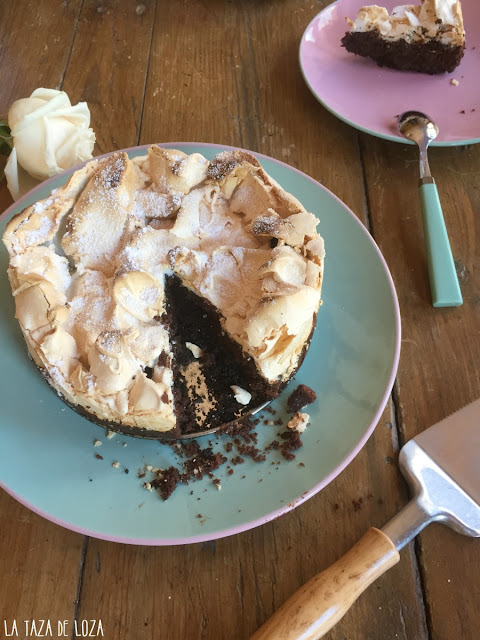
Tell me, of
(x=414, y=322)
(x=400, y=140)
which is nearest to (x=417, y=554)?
(x=414, y=322)

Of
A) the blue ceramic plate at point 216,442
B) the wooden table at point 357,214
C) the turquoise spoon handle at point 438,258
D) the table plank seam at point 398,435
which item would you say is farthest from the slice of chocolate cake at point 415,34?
the blue ceramic plate at point 216,442

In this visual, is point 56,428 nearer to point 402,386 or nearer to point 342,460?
point 342,460

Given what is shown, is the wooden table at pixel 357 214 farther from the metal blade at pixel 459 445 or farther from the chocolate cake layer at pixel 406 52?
the chocolate cake layer at pixel 406 52

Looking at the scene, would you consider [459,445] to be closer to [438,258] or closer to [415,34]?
[438,258]

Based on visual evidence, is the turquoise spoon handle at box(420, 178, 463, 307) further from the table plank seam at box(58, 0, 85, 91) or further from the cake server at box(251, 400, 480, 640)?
the table plank seam at box(58, 0, 85, 91)

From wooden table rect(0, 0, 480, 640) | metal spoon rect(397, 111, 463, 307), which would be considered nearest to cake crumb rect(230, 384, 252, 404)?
wooden table rect(0, 0, 480, 640)

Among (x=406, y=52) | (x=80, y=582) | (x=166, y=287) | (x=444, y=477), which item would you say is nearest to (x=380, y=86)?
(x=406, y=52)
